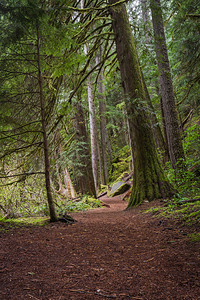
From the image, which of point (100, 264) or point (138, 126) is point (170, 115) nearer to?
point (138, 126)

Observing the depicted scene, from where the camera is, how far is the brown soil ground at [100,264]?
165 cm

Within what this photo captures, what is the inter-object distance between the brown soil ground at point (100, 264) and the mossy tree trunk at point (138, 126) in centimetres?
239

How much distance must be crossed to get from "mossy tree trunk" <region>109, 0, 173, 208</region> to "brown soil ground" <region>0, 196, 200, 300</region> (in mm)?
2392

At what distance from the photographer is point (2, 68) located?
417 cm

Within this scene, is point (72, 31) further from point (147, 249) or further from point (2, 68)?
point (147, 249)

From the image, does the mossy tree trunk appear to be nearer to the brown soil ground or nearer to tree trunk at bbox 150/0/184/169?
tree trunk at bbox 150/0/184/169

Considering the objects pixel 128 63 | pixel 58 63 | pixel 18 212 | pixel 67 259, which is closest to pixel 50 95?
pixel 58 63

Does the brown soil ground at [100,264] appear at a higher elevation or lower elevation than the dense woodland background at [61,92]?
lower

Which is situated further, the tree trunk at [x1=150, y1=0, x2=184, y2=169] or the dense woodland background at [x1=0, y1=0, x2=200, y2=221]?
the tree trunk at [x1=150, y1=0, x2=184, y2=169]

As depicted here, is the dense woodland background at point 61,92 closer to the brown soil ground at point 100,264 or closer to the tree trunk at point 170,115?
the tree trunk at point 170,115

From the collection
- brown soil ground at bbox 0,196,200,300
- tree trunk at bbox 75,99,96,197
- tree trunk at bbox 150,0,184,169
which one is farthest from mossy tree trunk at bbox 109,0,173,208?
tree trunk at bbox 75,99,96,197

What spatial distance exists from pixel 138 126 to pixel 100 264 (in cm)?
466

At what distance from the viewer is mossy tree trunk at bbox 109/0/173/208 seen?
6.01 m

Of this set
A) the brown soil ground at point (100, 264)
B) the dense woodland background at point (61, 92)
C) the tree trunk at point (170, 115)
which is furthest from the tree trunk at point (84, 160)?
the brown soil ground at point (100, 264)
